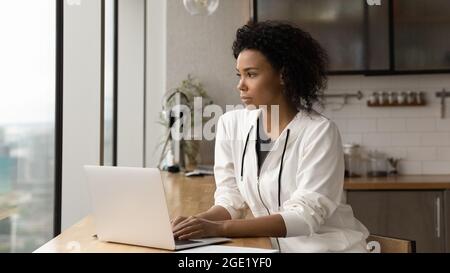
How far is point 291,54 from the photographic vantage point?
6.01 ft

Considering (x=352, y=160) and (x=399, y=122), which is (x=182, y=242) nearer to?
(x=352, y=160)

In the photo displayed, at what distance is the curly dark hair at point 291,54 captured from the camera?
5.97ft

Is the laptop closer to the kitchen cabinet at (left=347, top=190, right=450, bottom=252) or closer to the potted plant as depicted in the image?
the kitchen cabinet at (left=347, top=190, right=450, bottom=252)

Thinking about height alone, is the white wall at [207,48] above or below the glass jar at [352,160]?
above

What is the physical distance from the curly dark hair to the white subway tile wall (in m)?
2.20

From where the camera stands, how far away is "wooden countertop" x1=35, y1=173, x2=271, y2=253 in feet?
4.38

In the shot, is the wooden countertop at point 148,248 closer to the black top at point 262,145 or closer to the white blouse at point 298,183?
the white blouse at point 298,183

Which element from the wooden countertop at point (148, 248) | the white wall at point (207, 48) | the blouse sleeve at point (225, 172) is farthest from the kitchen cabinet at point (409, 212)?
the blouse sleeve at point (225, 172)

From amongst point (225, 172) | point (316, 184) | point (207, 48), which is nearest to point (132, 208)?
point (316, 184)

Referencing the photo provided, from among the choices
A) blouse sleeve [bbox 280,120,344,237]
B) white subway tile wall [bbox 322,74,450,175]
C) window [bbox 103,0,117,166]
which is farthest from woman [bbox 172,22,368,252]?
white subway tile wall [bbox 322,74,450,175]

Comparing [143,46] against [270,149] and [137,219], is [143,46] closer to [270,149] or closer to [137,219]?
[270,149]

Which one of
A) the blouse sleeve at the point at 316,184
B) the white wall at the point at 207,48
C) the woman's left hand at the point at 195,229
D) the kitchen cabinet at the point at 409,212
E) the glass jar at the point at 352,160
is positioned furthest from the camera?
the white wall at the point at 207,48

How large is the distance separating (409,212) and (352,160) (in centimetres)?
53
